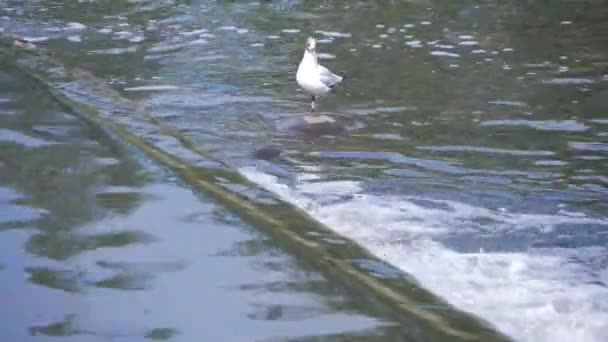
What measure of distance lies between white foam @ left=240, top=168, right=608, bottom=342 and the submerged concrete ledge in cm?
15

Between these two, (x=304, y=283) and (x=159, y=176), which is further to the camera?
(x=159, y=176)

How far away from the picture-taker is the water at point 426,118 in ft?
21.4

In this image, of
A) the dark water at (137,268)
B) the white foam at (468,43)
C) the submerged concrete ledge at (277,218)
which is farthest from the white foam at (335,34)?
the dark water at (137,268)

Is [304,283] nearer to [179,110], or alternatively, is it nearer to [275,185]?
[275,185]

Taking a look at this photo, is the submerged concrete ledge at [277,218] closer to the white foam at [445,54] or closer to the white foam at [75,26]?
the white foam at [445,54]

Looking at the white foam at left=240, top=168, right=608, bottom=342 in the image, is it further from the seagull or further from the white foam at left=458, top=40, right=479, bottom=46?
the white foam at left=458, top=40, right=479, bottom=46

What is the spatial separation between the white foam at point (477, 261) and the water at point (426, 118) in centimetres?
2

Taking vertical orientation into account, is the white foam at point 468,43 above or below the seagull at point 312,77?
→ below

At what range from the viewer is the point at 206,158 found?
900cm

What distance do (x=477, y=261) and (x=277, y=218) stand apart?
1.43 m

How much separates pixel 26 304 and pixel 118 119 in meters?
4.77

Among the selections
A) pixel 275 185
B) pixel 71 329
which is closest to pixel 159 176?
pixel 275 185

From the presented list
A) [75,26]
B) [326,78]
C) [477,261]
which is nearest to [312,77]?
[326,78]

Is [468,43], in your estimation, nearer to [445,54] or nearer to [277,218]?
[445,54]
